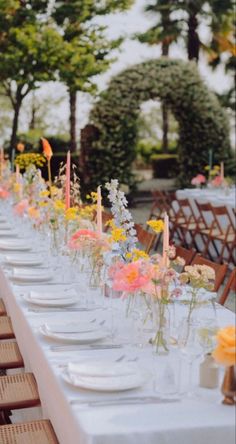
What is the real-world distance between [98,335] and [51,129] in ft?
93.2

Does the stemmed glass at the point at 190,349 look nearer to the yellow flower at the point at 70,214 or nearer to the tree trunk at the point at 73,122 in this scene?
the yellow flower at the point at 70,214

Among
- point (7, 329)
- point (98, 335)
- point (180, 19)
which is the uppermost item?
point (180, 19)

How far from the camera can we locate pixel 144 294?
3.12 meters

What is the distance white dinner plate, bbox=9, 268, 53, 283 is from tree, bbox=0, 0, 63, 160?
50.6 ft

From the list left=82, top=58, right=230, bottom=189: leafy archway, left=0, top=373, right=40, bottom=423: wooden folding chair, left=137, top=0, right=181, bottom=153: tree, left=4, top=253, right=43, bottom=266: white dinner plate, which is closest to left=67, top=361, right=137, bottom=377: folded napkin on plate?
left=0, top=373, right=40, bottom=423: wooden folding chair

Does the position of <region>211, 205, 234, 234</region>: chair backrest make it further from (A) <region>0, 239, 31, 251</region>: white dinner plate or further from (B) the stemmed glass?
(B) the stemmed glass

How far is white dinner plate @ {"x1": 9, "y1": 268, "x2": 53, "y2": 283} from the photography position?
4.48m

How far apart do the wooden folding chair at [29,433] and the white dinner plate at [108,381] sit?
428mm

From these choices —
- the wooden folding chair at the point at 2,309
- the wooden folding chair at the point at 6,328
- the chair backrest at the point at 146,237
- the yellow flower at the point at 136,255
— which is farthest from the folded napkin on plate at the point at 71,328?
the chair backrest at the point at 146,237

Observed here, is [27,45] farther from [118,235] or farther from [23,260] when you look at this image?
[118,235]

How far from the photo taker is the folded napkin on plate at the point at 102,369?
108 inches

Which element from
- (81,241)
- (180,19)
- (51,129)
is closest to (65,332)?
(81,241)

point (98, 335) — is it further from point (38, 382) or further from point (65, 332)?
point (38, 382)

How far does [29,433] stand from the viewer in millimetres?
3092
